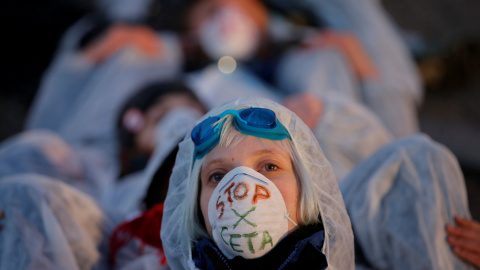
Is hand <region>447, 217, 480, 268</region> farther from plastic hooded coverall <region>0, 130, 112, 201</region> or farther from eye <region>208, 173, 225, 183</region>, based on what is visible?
plastic hooded coverall <region>0, 130, 112, 201</region>

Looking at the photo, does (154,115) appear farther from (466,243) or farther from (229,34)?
(466,243)

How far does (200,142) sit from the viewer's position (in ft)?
3.40

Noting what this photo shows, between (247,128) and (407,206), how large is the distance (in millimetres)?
459

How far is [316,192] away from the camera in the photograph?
40.8 inches

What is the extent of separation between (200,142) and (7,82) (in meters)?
2.96

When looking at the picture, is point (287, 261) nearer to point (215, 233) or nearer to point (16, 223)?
point (215, 233)

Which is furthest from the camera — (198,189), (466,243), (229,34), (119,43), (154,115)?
(119,43)

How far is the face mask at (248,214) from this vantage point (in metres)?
0.95

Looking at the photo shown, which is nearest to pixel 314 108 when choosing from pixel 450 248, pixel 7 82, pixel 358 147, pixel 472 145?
pixel 358 147

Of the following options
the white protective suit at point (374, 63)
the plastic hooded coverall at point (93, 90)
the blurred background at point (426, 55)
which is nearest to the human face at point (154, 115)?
the plastic hooded coverall at point (93, 90)

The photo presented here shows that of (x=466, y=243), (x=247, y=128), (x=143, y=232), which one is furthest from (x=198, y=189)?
(x=466, y=243)

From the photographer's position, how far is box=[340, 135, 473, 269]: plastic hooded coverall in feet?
3.91

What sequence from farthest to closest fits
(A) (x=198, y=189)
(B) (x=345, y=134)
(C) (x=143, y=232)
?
1. (B) (x=345, y=134)
2. (C) (x=143, y=232)
3. (A) (x=198, y=189)

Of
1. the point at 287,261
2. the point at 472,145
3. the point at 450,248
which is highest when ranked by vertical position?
the point at 287,261
